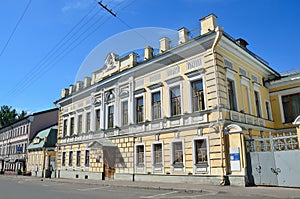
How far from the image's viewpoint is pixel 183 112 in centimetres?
1503

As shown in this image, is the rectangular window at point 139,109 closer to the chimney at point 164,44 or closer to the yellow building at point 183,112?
the yellow building at point 183,112

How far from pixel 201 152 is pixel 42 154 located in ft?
76.5

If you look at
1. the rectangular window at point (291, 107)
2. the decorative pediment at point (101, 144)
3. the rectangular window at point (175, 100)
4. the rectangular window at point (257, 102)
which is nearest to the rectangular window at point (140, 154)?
the decorative pediment at point (101, 144)

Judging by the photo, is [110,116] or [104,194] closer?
[104,194]

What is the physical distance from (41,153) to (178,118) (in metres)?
22.5

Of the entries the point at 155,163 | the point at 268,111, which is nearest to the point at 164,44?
the point at 155,163

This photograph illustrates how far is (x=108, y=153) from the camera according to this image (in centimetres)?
1938

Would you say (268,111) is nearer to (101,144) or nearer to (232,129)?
(232,129)

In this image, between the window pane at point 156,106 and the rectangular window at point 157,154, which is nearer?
the rectangular window at point 157,154

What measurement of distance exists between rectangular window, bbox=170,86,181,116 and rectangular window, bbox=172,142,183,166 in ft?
6.29

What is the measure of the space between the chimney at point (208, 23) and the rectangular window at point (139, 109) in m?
6.47

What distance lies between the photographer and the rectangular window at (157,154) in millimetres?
15909

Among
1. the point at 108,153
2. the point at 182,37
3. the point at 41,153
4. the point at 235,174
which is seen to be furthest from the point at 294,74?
the point at 41,153

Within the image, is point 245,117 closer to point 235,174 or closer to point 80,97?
point 235,174
